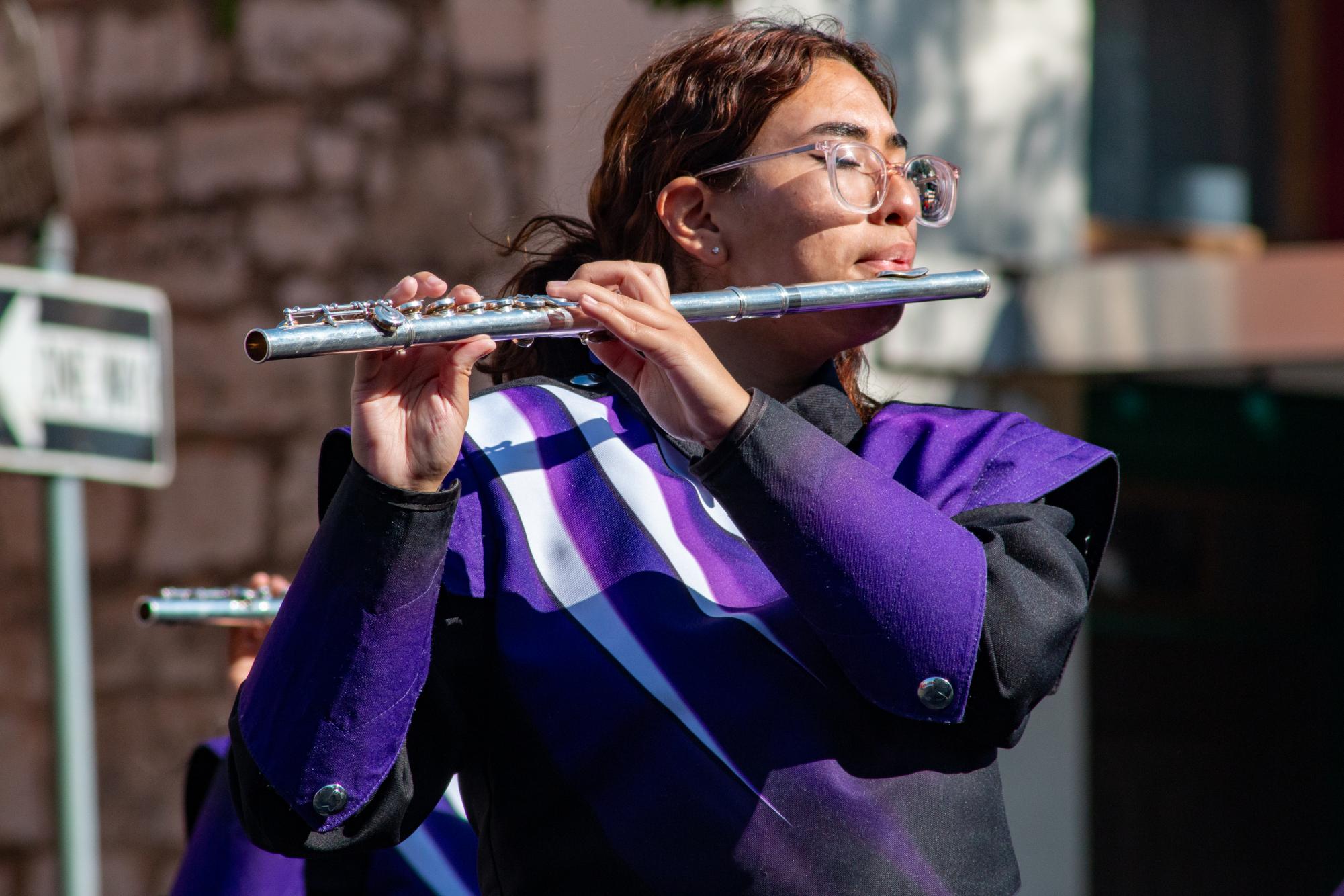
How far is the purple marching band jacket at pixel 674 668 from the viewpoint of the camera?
4.64ft

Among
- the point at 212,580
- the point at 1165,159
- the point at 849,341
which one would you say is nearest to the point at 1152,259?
the point at 1165,159

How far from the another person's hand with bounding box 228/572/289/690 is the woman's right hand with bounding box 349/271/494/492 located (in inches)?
43.3

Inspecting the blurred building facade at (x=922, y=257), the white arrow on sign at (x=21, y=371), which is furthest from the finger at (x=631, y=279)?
the blurred building facade at (x=922, y=257)

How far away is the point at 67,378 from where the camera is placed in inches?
119

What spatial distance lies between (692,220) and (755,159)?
3.9 inches

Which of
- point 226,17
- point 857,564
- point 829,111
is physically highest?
point 226,17

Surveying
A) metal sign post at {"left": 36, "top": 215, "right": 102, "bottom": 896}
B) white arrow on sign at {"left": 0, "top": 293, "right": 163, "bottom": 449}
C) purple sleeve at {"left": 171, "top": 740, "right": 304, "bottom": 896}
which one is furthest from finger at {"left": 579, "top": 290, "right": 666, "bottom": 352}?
white arrow on sign at {"left": 0, "top": 293, "right": 163, "bottom": 449}

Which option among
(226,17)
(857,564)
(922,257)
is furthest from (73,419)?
(922,257)

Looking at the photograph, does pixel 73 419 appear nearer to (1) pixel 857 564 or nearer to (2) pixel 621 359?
(2) pixel 621 359

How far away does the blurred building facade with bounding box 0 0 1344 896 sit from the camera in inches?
185

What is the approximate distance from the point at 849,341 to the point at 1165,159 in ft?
12.9

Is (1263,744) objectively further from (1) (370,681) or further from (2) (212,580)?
(1) (370,681)

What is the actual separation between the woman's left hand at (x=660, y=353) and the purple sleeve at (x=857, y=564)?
0.02 metres

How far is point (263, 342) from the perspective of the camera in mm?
1451
